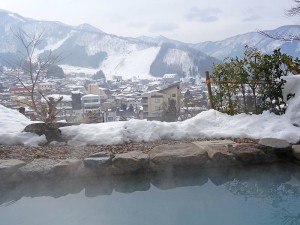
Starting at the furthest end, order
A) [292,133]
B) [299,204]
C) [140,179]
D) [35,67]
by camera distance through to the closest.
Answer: [35,67] < [292,133] < [140,179] < [299,204]

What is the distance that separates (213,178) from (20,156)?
2.58 meters

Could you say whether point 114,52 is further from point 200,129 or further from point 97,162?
point 97,162

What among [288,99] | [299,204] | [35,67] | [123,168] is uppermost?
[35,67]

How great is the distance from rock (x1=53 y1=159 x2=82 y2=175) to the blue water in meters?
0.11

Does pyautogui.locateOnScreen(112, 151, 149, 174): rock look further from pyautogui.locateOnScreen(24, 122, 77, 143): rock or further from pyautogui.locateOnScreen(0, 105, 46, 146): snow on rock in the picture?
pyautogui.locateOnScreen(0, 105, 46, 146): snow on rock

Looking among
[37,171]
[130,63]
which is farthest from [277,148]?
[130,63]

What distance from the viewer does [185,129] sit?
4738mm

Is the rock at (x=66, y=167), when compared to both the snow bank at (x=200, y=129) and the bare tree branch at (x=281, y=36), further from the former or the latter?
the bare tree branch at (x=281, y=36)

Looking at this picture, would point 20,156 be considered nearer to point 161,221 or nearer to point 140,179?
point 140,179

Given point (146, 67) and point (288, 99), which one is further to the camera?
point (146, 67)

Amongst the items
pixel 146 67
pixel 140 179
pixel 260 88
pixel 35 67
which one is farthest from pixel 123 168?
pixel 146 67

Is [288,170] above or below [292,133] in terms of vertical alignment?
below

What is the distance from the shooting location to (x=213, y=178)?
3461 mm

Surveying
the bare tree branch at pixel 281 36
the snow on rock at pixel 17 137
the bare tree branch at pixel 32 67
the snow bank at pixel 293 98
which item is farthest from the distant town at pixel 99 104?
the snow bank at pixel 293 98
